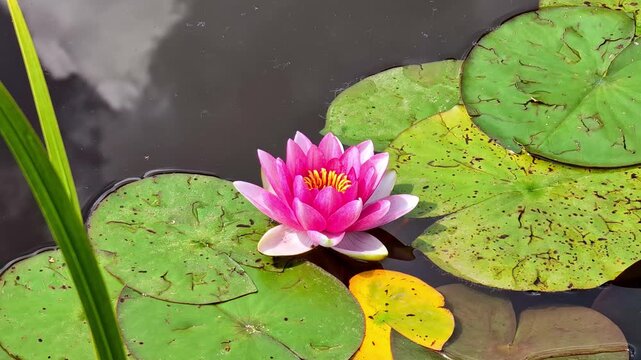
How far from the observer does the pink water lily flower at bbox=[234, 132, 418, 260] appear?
7.61ft

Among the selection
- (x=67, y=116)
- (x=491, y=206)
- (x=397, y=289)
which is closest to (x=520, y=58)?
(x=491, y=206)

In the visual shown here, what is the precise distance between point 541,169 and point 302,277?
39.2 inches

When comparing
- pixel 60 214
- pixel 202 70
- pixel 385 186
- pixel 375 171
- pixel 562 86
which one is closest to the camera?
pixel 60 214

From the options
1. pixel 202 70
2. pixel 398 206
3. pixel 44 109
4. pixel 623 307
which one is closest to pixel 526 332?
pixel 623 307

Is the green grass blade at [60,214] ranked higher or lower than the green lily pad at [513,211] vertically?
higher

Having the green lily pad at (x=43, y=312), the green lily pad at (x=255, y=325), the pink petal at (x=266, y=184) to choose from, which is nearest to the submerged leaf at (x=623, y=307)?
the green lily pad at (x=255, y=325)

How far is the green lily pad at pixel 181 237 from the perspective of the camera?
2.32 metres

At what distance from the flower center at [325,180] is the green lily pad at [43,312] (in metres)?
0.71

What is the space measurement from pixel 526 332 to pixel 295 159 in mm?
934

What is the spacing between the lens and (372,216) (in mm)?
2402

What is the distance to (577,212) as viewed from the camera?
2543mm

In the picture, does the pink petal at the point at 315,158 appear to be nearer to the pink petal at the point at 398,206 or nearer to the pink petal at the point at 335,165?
the pink petal at the point at 335,165

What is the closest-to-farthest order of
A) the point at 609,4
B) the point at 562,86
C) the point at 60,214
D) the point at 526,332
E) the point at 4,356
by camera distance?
the point at 60,214
the point at 4,356
the point at 526,332
the point at 562,86
the point at 609,4

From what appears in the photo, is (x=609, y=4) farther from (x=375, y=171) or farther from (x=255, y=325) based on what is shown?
(x=255, y=325)
